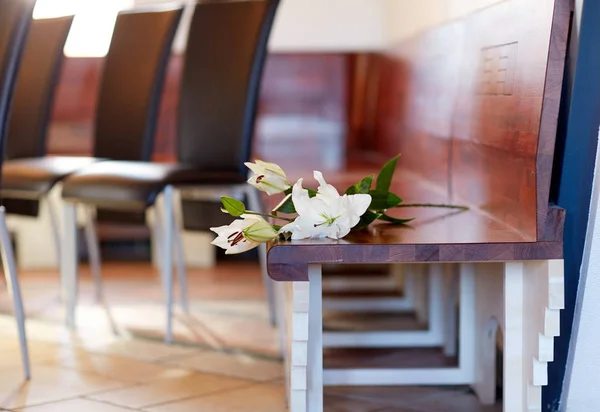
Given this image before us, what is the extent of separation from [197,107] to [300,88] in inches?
69.9

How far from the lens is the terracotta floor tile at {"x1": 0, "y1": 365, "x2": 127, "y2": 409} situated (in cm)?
222

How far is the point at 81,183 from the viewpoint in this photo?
2.86 m

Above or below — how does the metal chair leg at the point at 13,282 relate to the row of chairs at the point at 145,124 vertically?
below

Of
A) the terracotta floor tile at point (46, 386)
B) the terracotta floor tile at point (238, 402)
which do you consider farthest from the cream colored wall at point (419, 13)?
the terracotta floor tile at point (46, 386)

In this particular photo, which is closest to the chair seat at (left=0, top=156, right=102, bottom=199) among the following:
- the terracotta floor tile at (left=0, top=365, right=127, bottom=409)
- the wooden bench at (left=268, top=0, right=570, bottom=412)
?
the terracotta floor tile at (left=0, top=365, right=127, bottom=409)

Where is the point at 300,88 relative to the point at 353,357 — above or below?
above

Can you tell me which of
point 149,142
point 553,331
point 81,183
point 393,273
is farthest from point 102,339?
point 553,331

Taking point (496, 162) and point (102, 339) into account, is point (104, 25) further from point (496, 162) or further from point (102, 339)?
point (496, 162)

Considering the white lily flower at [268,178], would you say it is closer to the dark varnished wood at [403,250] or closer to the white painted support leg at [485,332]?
the dark varnished wood at [403,250]

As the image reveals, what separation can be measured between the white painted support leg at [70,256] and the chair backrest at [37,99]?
60cm

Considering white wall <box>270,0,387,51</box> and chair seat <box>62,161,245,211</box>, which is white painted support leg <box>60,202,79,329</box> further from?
white wall <box>270,0,387,51</box>

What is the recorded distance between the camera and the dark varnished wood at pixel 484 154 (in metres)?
1.59

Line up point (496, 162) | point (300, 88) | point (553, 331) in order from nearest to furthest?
point (553, 331) < point (496, 162) < point (300, 88)

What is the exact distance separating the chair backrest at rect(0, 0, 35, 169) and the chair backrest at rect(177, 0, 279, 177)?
71cm
